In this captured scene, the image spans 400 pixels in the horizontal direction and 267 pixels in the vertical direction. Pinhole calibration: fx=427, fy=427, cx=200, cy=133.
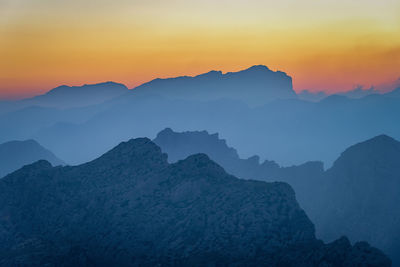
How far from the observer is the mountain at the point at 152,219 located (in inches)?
3071

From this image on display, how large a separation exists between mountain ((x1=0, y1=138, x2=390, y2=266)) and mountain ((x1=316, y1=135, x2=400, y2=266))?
70.1 meters

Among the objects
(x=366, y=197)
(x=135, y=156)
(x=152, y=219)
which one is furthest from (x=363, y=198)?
(x=152, y=219)

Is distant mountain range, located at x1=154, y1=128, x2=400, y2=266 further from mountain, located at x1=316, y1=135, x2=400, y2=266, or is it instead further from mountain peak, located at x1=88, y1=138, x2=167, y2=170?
mountain peak, located at x1=88, y1=138, x2=167, y2=170

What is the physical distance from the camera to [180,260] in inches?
3078

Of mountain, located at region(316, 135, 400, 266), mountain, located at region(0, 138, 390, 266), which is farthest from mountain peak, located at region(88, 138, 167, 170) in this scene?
mountain, located at region(316, 135, 400, 266)

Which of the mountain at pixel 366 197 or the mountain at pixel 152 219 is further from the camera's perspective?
the mountain at pixel 366 197

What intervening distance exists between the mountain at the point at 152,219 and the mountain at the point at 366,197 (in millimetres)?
70123

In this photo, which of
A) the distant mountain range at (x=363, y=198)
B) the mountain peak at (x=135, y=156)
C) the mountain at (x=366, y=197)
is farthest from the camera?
the distant mountain range at (x=363, y=198)

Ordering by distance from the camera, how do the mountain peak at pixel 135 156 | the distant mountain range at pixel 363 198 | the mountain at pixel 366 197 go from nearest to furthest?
the mountain peak at pixel 135 156 < the mountain at pixel 366 197 < the distant mountain range at pixel 363 198

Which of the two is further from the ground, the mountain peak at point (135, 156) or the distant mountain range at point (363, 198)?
the mountain peak at point (135, 156)

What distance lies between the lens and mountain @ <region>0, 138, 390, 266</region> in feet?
256

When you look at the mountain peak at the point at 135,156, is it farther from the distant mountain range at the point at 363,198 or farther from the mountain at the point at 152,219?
the distant mountain range at the point at 363,198

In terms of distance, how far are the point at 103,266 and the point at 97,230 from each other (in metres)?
13.0

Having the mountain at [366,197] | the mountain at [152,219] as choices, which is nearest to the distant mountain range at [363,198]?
the mountain at [366,197]
